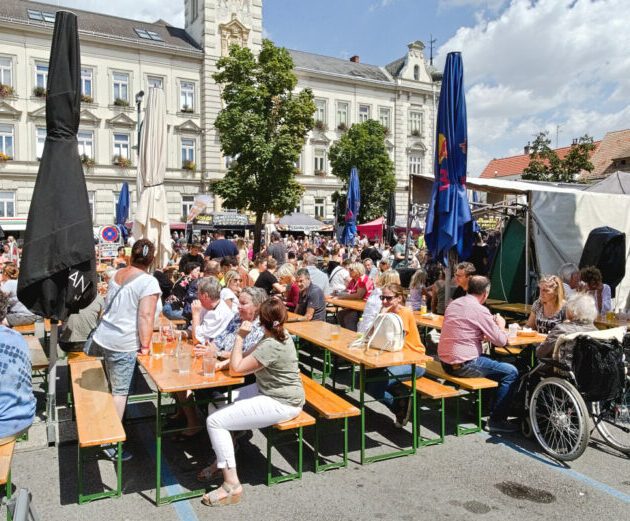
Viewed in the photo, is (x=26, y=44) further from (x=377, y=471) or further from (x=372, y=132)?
(x=377, y=471)

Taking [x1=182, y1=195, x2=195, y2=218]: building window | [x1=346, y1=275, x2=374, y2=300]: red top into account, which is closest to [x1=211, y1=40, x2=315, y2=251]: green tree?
[x1=182, y1=195, x2=195, y2=218]: building window

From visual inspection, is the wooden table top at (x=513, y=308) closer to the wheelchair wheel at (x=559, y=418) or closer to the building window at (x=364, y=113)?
the wheelchair wheel at (x=559, y=418)

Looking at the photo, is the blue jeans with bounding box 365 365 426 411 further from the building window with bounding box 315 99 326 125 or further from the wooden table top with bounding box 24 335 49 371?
the building window with bounding box 315 99 326 125

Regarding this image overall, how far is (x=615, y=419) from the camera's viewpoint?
5.25 metres

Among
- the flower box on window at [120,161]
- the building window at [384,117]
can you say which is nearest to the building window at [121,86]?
the flower box on window at [120,161]

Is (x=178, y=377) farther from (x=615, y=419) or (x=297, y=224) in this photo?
(x=297, y=224)

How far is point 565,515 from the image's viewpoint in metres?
3.94

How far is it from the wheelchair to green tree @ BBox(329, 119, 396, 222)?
105ft

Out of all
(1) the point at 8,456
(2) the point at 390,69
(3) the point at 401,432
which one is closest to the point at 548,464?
(3) the point at 401,432

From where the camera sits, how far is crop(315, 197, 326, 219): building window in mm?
40125

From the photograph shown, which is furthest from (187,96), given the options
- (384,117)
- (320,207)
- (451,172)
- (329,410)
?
(329,410)

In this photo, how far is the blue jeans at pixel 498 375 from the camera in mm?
5523

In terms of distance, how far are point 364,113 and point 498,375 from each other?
125 feet

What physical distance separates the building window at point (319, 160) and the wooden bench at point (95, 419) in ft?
117
